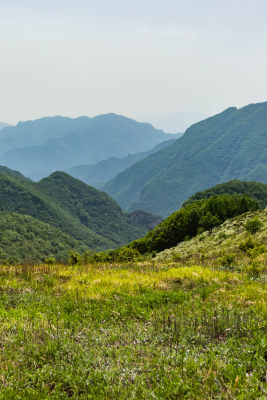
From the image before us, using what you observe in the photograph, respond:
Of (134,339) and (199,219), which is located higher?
(199,219)

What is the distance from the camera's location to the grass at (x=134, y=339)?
4457mm

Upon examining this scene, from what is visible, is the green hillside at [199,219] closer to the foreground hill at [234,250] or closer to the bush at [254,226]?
the foreground hill at [234,250]

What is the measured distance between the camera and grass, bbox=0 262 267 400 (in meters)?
4.46

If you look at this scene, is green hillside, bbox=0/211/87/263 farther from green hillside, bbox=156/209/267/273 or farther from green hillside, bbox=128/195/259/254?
green hillside, bbox=156/209/267/273

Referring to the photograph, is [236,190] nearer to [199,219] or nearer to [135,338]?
[199,219]

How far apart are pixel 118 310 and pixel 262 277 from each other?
17.6 feet

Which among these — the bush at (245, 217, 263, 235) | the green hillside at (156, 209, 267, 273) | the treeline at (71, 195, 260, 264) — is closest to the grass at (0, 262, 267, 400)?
the green hillside at (156, 209, 267, 273)

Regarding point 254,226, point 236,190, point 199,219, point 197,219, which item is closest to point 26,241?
point 236,190

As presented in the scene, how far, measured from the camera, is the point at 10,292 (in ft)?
30.2

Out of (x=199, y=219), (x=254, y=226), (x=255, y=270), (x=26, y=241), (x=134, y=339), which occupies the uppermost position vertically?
(x=199, y=219)

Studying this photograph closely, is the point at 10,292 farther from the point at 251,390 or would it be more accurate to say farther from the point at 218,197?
the point at 218,197

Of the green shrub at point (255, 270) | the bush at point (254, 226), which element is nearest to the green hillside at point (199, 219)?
A: the bush at point (254, 226)

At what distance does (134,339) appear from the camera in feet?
20.0

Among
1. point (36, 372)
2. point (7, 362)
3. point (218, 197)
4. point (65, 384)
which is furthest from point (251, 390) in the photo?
point (218, 197)
